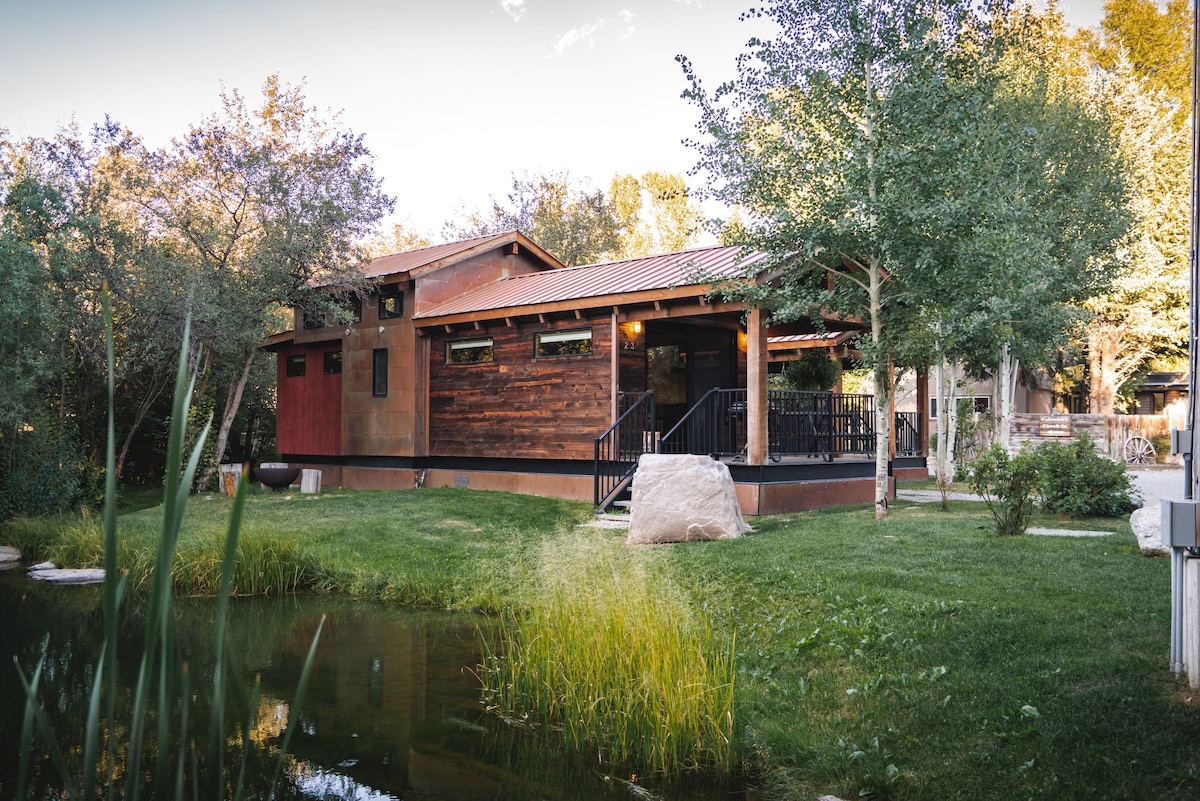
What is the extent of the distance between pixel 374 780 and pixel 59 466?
1003 centimetres

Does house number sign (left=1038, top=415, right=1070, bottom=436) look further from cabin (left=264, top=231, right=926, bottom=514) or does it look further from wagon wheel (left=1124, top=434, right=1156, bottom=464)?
cabin (left=264, top=231, right=926, bottom=514)

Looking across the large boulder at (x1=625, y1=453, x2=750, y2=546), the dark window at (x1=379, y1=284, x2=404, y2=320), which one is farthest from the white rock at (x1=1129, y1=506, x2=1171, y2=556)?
the dark window at (x1=379, y1=284, x2=404, y2=320)

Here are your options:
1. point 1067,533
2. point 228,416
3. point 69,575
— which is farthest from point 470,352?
point 1067,533

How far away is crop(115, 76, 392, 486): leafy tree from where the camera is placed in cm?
1501

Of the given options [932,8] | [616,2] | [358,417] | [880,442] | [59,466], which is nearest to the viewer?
[932,8]

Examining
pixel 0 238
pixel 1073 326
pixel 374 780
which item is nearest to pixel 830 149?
pixel 374 780

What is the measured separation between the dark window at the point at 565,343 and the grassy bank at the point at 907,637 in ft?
15.6

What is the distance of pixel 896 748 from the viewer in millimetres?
3951

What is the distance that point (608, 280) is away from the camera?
14062 mm

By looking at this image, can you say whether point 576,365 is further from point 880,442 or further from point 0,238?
point 0,238

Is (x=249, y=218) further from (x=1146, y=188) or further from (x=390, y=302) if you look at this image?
(x=1146, y=188)

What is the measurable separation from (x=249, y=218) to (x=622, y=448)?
8201mm

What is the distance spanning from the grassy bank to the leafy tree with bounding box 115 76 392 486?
6.06 metres

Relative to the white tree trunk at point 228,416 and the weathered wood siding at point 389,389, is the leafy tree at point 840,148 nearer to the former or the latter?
the weathered wood siding at point 389,389
